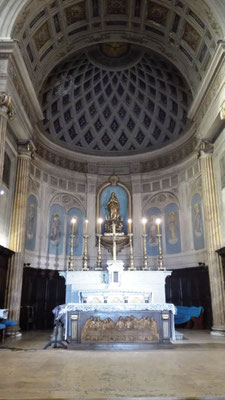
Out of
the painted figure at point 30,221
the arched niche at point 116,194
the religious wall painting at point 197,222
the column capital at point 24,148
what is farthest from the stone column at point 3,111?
the religious wall painting at point 197,222

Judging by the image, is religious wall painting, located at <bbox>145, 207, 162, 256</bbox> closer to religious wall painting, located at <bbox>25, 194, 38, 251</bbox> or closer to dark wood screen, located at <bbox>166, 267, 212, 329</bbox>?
dark wood screen, located at <bbox>166, 267, 212, 329</bbox>

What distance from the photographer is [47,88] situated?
18.0m

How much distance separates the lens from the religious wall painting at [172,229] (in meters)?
17.5

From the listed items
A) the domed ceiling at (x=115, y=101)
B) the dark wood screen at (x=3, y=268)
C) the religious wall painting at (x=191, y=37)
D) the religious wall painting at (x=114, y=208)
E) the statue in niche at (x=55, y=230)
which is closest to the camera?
the dark wood screen at (x=3, y=268)

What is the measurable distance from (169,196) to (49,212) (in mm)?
6699

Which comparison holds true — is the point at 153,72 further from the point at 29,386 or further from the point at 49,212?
the point at 29,386

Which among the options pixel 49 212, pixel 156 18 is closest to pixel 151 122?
pixel 156 18

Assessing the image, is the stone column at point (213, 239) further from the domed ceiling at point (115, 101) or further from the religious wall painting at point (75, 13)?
the religious wall painting at point (75, 13)

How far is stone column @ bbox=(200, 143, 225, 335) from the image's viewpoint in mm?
12414

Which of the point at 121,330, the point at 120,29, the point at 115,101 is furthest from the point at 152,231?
the point at 120,29

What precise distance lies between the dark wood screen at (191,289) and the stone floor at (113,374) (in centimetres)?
643

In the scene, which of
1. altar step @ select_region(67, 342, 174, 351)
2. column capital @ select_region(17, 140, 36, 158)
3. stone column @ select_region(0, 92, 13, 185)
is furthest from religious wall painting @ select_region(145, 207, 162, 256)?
stone column @ select_region(0, 92, 13, 185)

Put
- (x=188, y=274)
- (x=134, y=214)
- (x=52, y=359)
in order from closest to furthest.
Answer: (x=52, y=359)
(x=188, y=274)
(x=134, y=214)

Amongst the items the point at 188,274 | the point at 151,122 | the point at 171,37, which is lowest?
the point at 188,274
